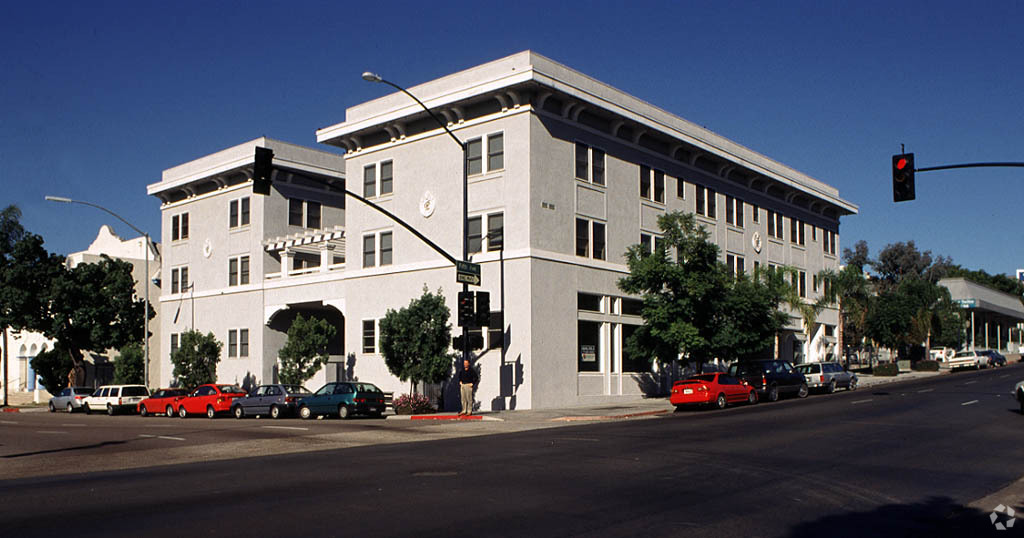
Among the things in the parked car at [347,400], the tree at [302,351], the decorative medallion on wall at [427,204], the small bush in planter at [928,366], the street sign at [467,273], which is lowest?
the small bush in planter at [928,366]

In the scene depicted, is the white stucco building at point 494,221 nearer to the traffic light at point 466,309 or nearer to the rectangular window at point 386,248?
the rectangular window at point 386,248

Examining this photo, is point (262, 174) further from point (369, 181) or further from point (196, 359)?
point (196, 359)

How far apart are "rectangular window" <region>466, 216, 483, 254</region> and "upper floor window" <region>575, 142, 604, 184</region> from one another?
15.9 ft

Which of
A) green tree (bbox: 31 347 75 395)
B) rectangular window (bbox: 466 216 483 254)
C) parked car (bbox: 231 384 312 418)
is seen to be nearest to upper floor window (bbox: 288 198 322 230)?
parked car (bbox: 231 384 312 418)

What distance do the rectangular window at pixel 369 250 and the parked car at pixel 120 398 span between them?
1419cm

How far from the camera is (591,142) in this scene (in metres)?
38.2

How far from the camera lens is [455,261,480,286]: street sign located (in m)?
29.9

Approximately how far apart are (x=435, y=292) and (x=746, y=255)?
21056mm

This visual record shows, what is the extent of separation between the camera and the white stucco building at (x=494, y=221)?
35094mm

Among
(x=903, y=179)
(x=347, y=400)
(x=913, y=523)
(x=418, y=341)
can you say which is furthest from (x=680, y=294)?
(x=913, y=523)

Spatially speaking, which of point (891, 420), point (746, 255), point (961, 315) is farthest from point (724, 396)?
point (961, 315)

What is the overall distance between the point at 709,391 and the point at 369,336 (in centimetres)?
1702

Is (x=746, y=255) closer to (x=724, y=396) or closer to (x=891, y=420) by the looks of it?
(x=724, y=396)

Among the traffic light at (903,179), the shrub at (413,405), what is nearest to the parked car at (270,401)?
the shrub at (413,405)
